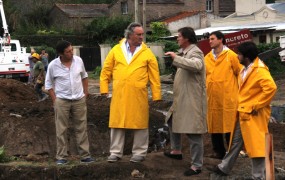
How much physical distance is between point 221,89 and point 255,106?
1.33 m

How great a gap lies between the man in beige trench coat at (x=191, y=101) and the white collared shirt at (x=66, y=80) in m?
1.41

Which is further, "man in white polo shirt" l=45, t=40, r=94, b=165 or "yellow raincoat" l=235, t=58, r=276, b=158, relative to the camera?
"man in white polo shirt" l=45, t=40, r=94, b=165

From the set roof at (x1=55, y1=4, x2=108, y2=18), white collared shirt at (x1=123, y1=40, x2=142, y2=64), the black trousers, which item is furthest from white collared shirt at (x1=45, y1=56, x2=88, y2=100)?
roof at (x1=55, y1=4, x2=108, y2=18)

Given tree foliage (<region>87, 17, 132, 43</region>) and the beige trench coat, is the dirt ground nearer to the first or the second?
the beige trench coat

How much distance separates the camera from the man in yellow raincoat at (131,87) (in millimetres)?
8180

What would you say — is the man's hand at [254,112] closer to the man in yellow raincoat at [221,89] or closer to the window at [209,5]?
the man in yellow raincoat at [221,89]

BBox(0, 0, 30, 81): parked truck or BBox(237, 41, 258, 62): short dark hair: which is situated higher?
BBox(237, 41, 258, 62): short dark hair

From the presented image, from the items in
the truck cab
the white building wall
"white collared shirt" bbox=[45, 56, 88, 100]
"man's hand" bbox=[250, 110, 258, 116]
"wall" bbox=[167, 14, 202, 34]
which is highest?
the white building wall

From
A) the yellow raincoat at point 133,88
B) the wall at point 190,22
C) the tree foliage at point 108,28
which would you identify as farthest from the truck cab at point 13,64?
the yellow raincoat at point 133,88

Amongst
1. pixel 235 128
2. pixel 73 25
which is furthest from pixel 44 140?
pixel 73 25

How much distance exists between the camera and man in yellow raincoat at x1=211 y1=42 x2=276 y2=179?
745 centimetres

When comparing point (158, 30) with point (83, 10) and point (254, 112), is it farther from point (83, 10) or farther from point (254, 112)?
point (254, 112)

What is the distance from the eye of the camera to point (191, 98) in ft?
26.3

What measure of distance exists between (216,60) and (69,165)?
252 cm
